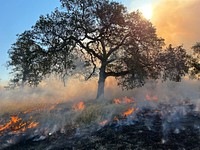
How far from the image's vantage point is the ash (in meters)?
14.3

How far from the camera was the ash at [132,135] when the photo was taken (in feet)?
46.8

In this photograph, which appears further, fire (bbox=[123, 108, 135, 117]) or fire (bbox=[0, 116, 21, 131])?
fire (bbox=[0, 116, 21, 131])

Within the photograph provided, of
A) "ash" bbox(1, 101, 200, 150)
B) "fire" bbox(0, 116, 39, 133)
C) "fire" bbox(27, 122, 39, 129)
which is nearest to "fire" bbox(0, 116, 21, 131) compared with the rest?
"fire" bbox(0, 116, 39, 133)

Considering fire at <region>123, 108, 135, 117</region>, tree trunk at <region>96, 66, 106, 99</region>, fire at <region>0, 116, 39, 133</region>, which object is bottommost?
fire at <region>0, 116, 39, 133</region>

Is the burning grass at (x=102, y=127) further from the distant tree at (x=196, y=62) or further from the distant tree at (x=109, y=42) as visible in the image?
the distant tree at (x=196, y=62)

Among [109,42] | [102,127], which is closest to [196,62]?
[109,42]

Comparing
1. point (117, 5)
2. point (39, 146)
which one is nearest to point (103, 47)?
point (117, 5)

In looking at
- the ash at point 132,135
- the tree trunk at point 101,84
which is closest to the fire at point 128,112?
the ash at point 132,135

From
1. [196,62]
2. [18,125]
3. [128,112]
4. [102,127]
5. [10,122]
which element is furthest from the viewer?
[196,62]

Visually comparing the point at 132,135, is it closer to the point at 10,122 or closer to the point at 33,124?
the point at 33,124

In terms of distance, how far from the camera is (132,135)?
15.8 meters

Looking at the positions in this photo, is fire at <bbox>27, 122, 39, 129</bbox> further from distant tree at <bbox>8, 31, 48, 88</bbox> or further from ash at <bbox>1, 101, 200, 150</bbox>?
distant tree at <bbox>8, 31, 48, 88</bbox>

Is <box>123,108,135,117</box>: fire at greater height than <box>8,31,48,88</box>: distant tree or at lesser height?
lesser

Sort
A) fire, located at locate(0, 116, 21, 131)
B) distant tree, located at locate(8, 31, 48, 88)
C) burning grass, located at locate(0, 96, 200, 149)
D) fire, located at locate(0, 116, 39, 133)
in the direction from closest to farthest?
burning grass, located at locate(0, 96, 200, 149), fire, located at locate(0, 116, 39, 133), fire, located at locate(0, 116, 21, 131), distant tree, located at locate(8, 31, 48, 88)
